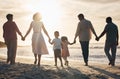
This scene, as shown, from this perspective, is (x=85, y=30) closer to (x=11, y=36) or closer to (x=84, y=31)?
(x=84, y=31)

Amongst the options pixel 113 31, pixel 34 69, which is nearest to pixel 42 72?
pixel 34 69

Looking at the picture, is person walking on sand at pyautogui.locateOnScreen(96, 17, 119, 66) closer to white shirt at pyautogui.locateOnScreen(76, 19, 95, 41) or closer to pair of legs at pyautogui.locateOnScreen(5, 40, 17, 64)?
white shirt at pyautogui.locateOnScreen(76, 19, 95, 41)

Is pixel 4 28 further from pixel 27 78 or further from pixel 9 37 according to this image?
pixel 27 78

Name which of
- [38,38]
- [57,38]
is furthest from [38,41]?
[57,38]

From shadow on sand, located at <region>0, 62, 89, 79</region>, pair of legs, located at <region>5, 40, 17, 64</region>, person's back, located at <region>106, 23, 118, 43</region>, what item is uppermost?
person's back, located at <region>106, 23, 118, 43</region>

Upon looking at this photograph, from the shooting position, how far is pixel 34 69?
1556cm

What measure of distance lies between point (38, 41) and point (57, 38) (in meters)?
2.12

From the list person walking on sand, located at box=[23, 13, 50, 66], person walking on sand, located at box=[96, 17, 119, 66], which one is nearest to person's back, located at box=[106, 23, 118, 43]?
person walking on sand, located at box=[96, 17, 119, 66]

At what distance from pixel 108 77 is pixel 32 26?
461cm

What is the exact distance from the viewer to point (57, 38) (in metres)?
19.7

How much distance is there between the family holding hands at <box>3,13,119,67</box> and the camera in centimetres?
1780

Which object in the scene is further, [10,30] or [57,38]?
[57,38]

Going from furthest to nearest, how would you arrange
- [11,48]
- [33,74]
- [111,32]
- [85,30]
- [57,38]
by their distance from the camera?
[111,32]
[85,30]
[57,38]
[11,48]
[33,74]

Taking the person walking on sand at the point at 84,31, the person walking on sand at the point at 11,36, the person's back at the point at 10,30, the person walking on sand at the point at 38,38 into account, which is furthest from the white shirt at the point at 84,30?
the person's back at the point at 10,30
